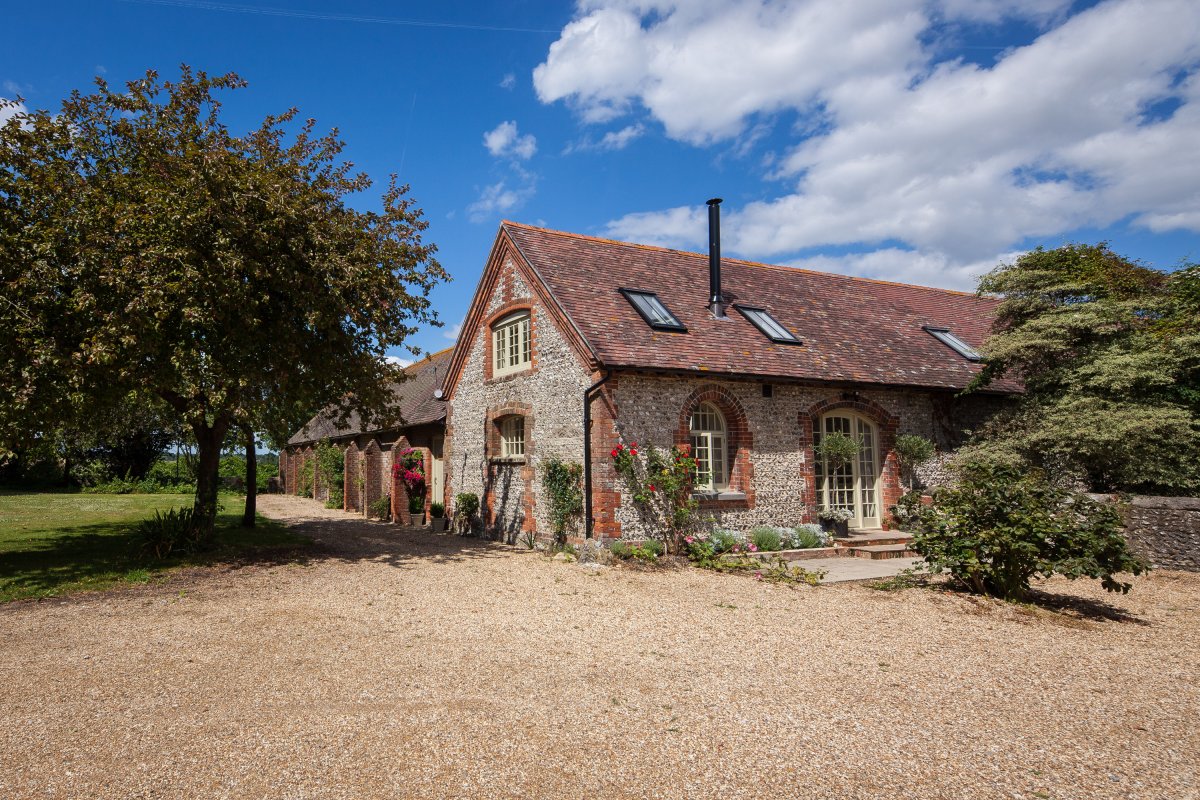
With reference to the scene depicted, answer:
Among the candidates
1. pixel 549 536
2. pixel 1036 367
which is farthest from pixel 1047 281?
pixel 549 536

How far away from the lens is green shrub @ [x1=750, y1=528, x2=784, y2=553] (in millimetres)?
12414

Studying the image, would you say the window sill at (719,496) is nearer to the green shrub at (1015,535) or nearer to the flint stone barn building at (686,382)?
the flint stone barn building at (686,382)

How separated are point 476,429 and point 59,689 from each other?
11.6 metres

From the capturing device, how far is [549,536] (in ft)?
45.1

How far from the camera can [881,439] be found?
14836 millimetres

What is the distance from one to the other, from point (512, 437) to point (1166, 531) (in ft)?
39.3

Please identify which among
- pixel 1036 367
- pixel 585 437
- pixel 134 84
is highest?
pixel 134 84

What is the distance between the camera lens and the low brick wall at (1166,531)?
411 inches

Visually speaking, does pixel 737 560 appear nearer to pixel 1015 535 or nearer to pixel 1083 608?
pixel 1015 535


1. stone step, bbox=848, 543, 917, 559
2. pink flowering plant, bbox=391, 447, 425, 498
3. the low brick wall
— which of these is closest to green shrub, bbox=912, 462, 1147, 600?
the low brick wall

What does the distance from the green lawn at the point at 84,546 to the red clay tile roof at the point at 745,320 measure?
26.2 feet

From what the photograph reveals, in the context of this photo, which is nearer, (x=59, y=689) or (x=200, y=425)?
(x=59, y=689)

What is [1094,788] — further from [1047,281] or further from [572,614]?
[1047,281]

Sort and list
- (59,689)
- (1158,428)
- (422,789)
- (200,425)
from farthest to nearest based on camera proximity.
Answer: (200,425) → (1158,428) → (59,689) → (422,789)
